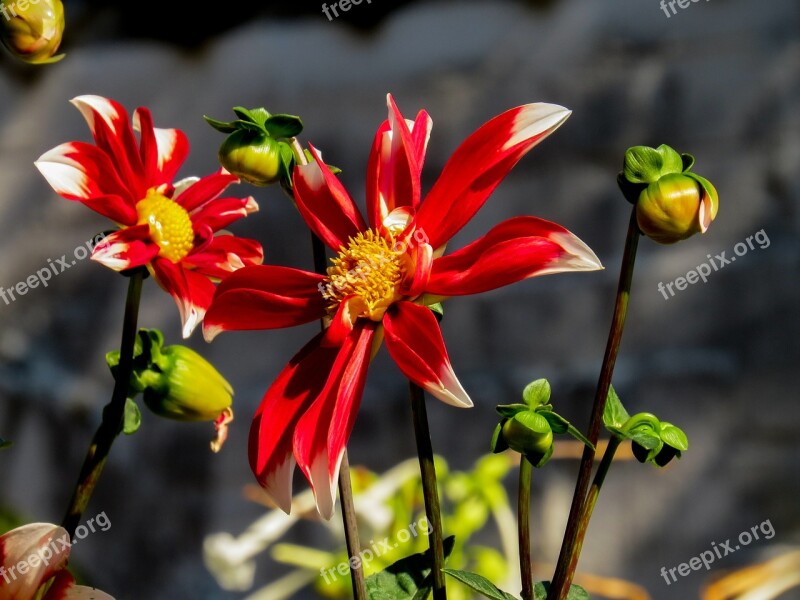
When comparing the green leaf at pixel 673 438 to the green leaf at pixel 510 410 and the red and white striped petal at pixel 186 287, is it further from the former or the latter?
the red and white striped petal at pixel 186 287

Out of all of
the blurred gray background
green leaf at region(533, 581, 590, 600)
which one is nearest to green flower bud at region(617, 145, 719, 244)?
green leaf at region(533, 581, 590, 600)

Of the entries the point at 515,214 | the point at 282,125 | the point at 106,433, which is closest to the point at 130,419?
the point at 106,433

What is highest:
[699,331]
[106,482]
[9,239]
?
[9,239]

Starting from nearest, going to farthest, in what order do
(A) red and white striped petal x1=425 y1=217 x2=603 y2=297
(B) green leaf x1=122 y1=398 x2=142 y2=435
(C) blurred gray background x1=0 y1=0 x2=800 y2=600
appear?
1. (A) red and white striped petal x1=425 y1=217 x2=603 y2=297
2. (B) green leaf x1=122 y1=398 x2=142 y2=435
3. (C) blurred gray background x1=0 y1=0 x2=800 y2=600

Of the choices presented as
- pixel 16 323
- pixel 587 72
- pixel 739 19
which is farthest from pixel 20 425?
pixel 739 19

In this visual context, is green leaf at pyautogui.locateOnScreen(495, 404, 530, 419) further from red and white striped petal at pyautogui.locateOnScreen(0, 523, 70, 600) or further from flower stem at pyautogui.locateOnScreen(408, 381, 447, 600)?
red and white striped petal at pyautogui.locateOnScreen(0, 523, 70, 600)

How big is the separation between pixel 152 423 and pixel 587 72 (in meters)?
0.87

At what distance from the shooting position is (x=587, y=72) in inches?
51.9

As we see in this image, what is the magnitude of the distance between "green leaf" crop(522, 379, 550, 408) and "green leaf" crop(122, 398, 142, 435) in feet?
0.50

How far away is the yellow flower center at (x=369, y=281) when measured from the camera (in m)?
0.28

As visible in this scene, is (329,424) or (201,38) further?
(201,38)

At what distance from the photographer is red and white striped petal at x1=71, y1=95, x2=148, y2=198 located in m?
0.35

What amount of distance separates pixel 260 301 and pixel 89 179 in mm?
118

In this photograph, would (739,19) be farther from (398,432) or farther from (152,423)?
(152,423)
